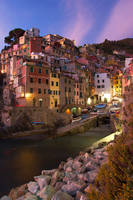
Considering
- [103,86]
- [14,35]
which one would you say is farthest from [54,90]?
[14,35]

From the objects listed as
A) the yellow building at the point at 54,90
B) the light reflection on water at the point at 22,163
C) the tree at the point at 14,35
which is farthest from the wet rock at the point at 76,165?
the tree at the point at 14,35

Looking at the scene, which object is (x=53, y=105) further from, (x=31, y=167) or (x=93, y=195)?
(x=93, y=195)

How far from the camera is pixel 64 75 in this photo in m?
50.2

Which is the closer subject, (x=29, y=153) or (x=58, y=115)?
(x=29, y=153)

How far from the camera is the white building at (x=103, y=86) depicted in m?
68.6

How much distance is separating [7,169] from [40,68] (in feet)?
104

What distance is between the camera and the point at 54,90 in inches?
1827

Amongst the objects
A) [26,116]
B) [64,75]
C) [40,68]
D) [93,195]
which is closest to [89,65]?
[64,75]

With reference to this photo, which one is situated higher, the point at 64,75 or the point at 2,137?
the point at 64,75

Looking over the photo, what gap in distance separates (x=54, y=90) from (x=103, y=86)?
3175 cm

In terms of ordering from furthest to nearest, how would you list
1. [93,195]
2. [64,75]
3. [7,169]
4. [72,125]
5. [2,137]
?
[64,75], [72,125], [2,137], [7,169], [93,195]

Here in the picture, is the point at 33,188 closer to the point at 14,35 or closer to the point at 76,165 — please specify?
the point at 76,165

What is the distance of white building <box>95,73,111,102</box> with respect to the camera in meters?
68.6

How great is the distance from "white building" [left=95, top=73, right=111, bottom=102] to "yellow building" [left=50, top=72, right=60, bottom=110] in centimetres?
2904
